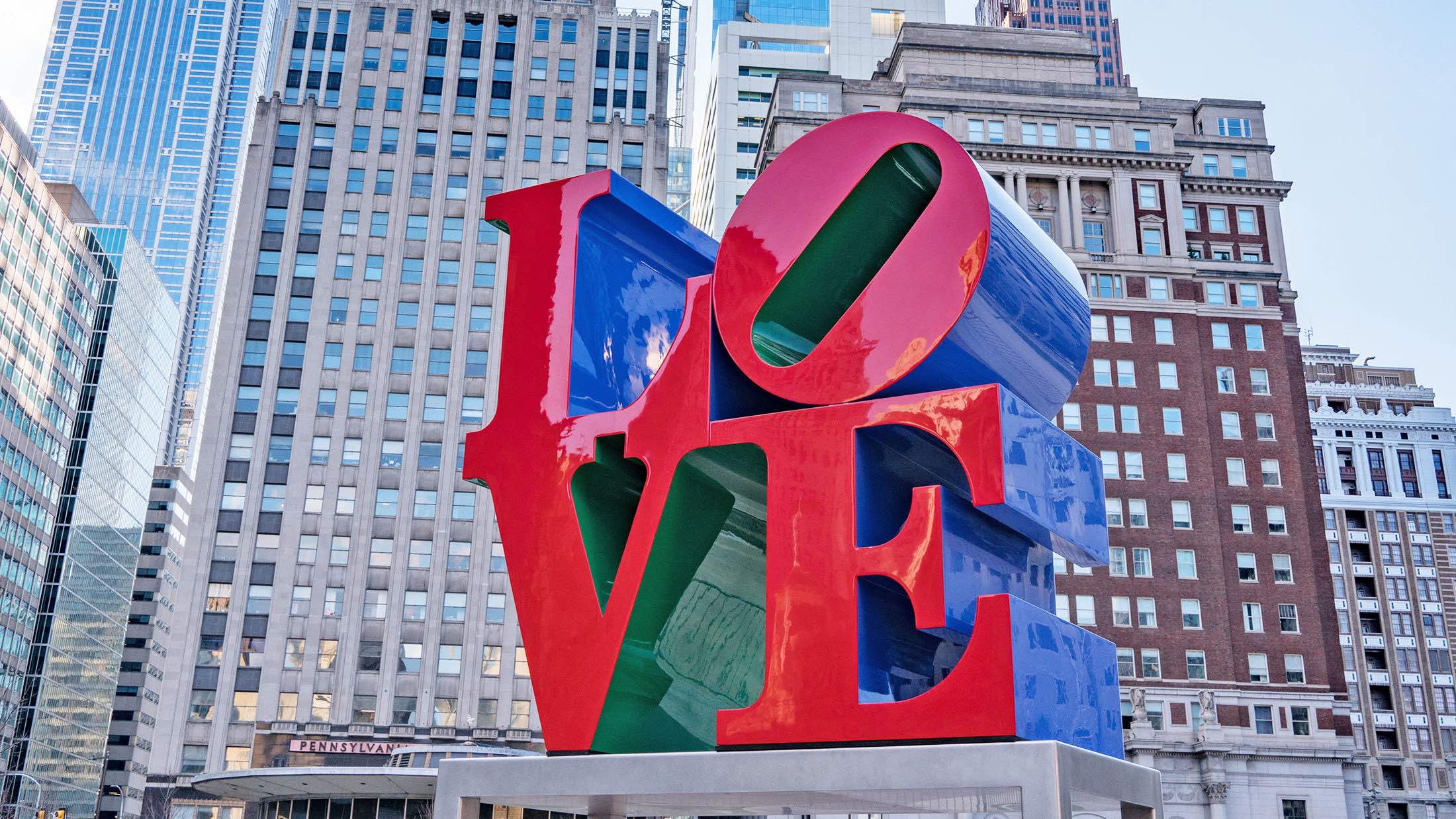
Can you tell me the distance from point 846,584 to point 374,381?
237ft

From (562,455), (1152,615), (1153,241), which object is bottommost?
(562,455)

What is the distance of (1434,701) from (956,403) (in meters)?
126

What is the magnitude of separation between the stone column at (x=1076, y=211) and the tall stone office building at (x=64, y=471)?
274ft

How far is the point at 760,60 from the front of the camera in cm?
12306

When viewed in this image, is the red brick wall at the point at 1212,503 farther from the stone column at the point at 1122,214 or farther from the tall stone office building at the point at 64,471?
the tall stone office building at the point at 64,471

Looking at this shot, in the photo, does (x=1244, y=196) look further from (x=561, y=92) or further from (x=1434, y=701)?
(x=1434, y=701)

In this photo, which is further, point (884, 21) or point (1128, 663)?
point (884, 21)

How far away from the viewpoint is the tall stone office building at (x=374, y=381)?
248ft

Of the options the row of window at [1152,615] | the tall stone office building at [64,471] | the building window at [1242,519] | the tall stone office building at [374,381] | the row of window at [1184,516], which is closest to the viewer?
the row of window at [1152,615]

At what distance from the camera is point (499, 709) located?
76.2 meters

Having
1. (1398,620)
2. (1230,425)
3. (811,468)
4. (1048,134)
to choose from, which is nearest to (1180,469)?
(1230,425)

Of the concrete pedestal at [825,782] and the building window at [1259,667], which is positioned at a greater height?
the building window at [1259,667]

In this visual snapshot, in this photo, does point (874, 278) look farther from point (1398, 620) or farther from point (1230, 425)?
point (1398, 620)

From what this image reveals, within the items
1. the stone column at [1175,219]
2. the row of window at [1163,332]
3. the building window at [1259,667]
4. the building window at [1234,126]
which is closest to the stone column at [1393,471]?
the building window at [1234,126]
